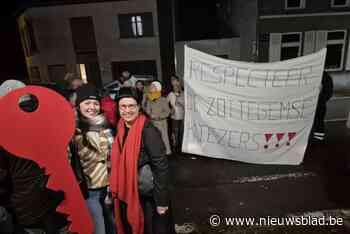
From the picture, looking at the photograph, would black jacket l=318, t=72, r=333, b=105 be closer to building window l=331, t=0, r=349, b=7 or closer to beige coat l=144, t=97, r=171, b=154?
beige coat l=144, t=97, r=171, b=154

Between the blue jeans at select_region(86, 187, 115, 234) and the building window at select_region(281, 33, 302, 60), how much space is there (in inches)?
424

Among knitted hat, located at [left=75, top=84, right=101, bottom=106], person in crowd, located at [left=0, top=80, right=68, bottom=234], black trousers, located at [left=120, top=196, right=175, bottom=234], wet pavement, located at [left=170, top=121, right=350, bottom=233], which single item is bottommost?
wet pavement, located at [left=170, top=121, right=350, bottom=233]

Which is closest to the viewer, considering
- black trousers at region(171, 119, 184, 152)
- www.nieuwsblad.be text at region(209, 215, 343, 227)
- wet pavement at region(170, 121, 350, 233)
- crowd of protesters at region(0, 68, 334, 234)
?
crowd of protesters at region(0, 68, 334, 234)

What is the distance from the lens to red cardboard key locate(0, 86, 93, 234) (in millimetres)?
1801

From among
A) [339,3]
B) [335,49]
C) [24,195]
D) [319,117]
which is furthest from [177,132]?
[339,3]

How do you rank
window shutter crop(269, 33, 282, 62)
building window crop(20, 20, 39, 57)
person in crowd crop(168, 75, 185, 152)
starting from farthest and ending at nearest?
building window crop(20, 20, 39, 57) < window shutter crop(269, 33, 282, 62) < person in crowd crop(168, 75, 185, 152)

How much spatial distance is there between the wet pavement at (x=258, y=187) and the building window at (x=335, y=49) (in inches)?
292

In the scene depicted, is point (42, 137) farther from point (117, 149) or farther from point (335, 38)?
point (335, 38)

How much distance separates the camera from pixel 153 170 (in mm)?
2244

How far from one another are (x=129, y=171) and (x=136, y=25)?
11084mm

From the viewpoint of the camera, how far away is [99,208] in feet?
7.89

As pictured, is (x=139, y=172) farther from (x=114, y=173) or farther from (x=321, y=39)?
(x=321, y=39)

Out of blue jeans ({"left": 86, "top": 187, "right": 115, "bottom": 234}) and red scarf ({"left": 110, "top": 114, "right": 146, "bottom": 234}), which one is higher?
red scarf ({"left": 110, "top": 114, "right": 146, "bottom": 234})

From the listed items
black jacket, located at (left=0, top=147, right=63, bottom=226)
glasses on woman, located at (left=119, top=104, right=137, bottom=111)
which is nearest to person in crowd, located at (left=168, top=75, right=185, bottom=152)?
glasses on woman, located at (left=119, top=104, right=137, bottom=111)
